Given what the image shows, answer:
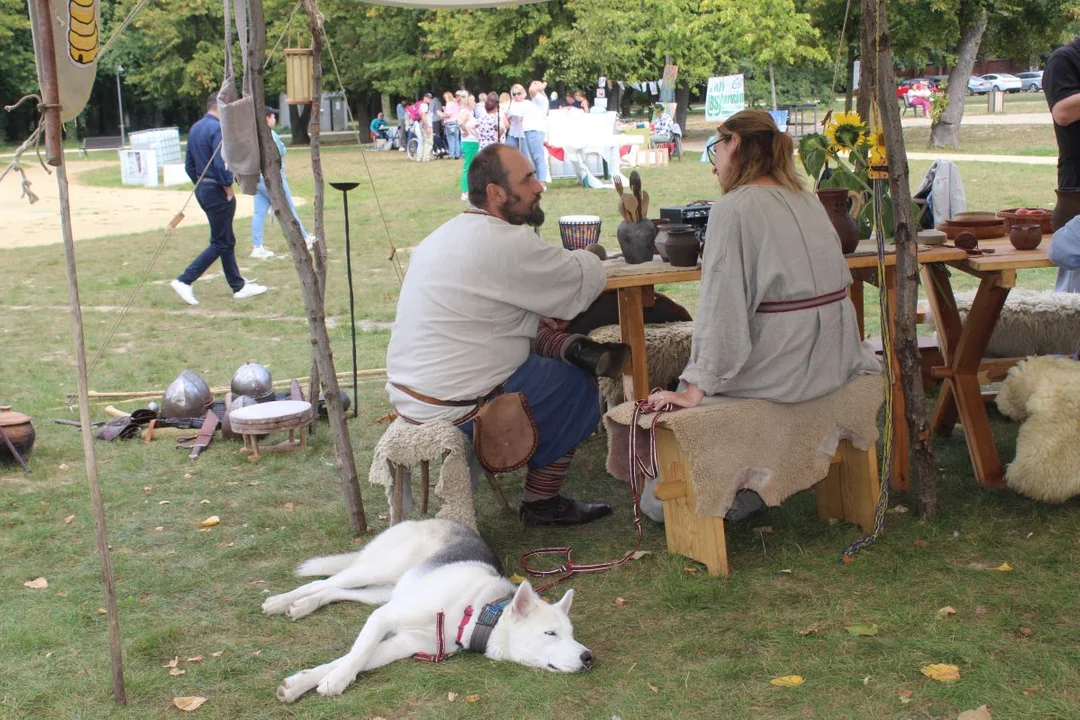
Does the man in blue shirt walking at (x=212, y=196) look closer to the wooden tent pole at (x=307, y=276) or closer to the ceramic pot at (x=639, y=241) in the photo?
the wooden tent pole at (x=307, y=276)

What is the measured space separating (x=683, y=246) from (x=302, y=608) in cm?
202

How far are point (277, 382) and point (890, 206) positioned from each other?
4.16 m

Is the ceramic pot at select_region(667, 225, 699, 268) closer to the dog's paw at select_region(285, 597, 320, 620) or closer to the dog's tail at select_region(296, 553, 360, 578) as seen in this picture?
the dog's tail at select_region(296, 553, 360, 578)

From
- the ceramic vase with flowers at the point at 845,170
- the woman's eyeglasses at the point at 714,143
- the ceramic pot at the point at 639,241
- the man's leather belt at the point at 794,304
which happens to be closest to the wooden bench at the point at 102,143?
the ceramic pot at the point at 639,241

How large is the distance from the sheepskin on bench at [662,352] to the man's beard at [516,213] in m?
1.15

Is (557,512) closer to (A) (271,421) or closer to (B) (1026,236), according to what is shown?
(A) (271,421)

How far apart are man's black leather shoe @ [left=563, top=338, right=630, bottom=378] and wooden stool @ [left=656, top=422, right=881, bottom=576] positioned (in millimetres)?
569

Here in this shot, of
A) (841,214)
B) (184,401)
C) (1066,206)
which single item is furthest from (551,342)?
(184,401)

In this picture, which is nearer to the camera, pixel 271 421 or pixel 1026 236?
pixel 1026 236

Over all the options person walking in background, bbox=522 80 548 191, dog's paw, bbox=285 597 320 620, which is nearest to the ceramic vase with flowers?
dog's paw, bbox=285 597 320 620

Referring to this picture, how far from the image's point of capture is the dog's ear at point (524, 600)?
3.28m

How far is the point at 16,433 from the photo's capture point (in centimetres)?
581

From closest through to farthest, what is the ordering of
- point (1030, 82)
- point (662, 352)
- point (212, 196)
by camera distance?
point (662, 352), point (212, 196), point (1030, 82)

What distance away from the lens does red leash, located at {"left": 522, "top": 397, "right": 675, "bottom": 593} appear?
3.99 metres
